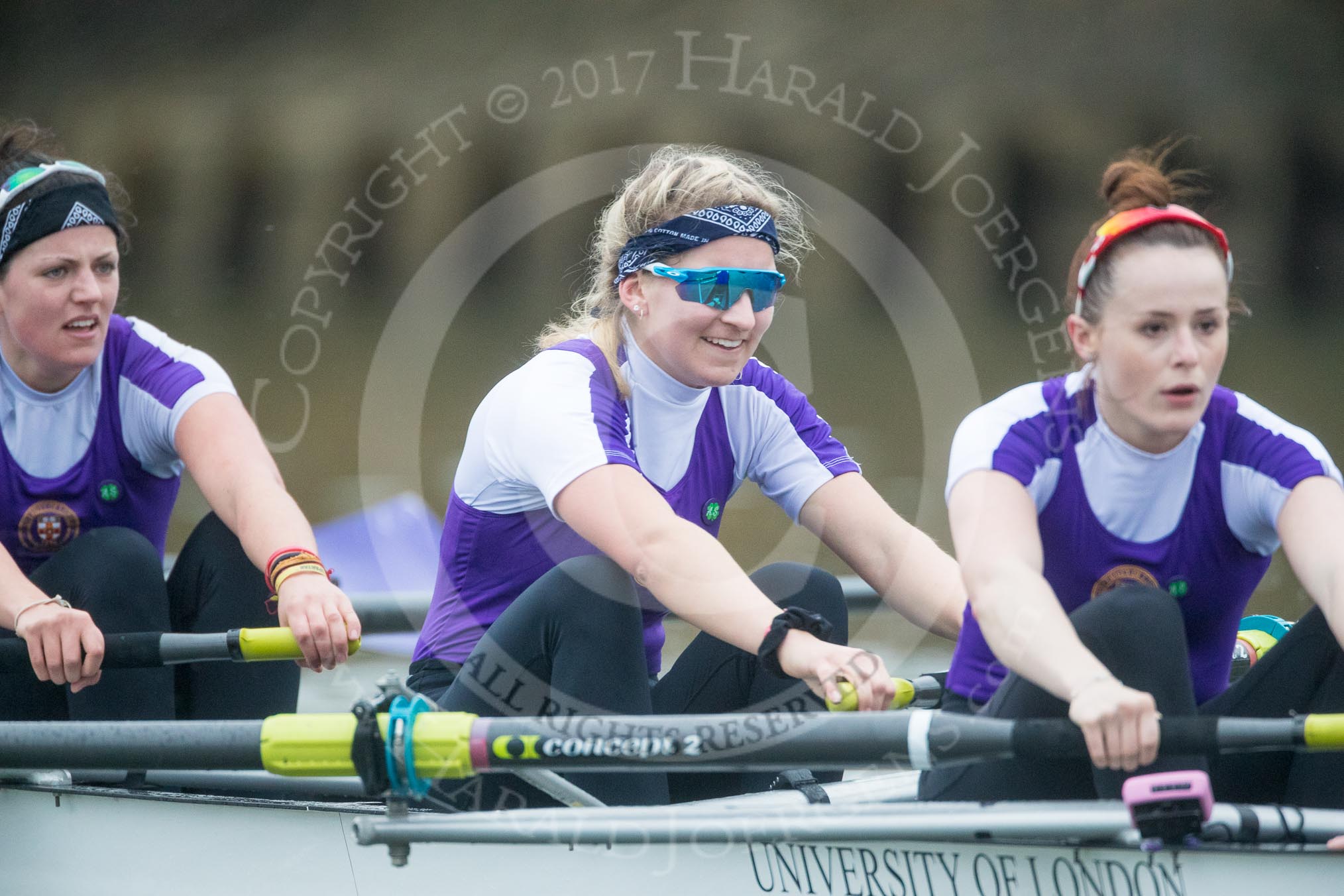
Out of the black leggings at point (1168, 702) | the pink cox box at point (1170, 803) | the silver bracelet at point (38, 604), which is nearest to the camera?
the pink cox box at point (1170, 803)

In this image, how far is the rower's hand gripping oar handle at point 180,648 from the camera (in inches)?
94.8

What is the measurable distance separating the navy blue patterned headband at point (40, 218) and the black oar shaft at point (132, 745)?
3.04ft

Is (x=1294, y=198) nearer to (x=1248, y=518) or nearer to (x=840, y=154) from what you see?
(x=840, y=154)

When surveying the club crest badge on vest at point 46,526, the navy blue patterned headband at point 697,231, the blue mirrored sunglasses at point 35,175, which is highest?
the blue mirrored sunglasses at point 35,175

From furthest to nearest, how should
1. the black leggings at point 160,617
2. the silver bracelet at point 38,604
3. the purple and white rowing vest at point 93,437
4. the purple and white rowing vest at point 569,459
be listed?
the purple and white rowing vest at point 93,437
the black leggings at point 160,617
the silver bracelet at point 38,604
the purple and white rowing vest at point 569,459

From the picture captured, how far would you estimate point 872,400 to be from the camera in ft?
36.7

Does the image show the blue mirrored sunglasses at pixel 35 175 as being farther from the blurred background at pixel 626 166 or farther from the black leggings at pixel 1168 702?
the blurred background at pixel 626 166

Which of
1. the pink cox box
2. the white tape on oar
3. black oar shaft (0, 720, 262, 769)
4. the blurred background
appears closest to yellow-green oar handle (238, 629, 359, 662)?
black oar shaft (0, 720, 262, 769)

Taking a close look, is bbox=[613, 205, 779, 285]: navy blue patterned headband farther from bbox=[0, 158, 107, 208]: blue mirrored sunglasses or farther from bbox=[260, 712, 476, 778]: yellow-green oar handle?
bbox=[0, 158, 107, 208]: blue mirrored sunglasses

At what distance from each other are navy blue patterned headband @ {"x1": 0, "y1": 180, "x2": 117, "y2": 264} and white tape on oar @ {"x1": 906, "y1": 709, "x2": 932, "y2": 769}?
5.82 feet

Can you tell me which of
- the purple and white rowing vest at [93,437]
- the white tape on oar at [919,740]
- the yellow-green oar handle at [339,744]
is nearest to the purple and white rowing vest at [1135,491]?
the white tape on oar at [919,740]

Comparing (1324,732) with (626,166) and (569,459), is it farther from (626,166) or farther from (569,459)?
(626,166)

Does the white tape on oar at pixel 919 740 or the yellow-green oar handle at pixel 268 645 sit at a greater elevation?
the yellow-green oar handle at pixel 268 645

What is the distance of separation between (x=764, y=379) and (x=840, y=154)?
11356mm
